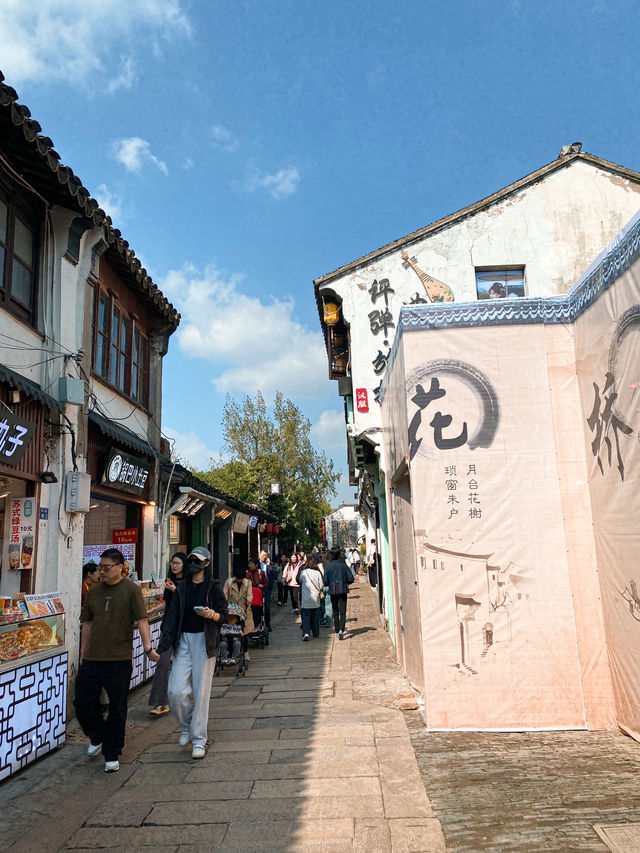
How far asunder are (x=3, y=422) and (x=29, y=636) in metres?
2.02

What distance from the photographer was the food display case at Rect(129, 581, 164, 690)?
846cm

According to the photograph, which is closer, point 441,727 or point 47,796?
point 47,796

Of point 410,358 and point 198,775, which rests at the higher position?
point 410,358

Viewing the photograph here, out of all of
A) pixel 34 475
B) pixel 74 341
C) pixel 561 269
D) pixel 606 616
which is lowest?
pixel 606 616

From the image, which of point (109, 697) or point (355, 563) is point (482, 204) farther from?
point (355, 563)

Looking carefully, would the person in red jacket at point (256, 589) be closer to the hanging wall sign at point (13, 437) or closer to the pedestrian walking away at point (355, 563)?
the hanging wall sign at point (13, 437)

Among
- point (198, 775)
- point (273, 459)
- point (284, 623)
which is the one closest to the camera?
point (198, 775)

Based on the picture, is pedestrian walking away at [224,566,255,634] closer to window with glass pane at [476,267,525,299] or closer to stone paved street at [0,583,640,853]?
stone paved street at [0,583,640,853]

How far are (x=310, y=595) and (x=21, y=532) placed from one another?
22.5 feet

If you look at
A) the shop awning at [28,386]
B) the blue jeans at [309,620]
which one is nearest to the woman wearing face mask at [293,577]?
the blue jeans at [309,620]

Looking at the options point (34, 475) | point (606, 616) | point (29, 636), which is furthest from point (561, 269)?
point (29, 636)

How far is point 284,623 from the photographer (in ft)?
52.5

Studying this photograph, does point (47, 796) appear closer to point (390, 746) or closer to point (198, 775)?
point (198, 775)

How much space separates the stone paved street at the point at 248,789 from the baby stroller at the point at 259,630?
414cm
